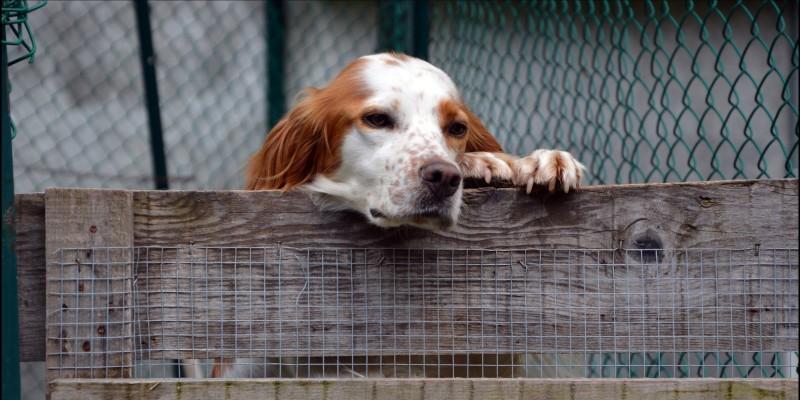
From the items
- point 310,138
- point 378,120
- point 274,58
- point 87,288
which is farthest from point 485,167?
point 274,58

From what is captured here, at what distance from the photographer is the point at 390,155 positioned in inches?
88.4

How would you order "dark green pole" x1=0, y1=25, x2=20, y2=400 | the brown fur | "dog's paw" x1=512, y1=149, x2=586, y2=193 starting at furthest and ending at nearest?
the brown fur → "dog's paw" x1=512, y1=149, x2=586, y2=193 → "dark green pole" x1=0, y1=25, x2=20, y2=400

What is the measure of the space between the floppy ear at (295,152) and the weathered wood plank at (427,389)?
0.99 m

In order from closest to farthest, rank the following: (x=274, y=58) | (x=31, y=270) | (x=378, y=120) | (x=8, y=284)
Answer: (x=8, y=284) → (x=31, y=270) → (x=378, y=120) → (x=274, y=58)

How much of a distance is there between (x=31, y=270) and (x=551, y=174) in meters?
1.02

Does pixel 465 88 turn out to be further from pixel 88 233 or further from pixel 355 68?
pixel 88 233

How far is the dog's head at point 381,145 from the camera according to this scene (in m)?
2.03

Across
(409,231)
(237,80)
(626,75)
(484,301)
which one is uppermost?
(237,80)

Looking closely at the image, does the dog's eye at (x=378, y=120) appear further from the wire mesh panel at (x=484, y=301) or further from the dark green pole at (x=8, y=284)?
the dark green pole at (x=8, y=284)

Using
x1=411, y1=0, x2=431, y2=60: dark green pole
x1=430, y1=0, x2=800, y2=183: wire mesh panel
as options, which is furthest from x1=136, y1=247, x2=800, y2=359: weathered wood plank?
x1=411, y1=0, x2=431, y2=60: dark green pole

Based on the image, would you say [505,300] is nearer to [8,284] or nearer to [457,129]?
[457,129]

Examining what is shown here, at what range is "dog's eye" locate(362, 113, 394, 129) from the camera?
239 cm

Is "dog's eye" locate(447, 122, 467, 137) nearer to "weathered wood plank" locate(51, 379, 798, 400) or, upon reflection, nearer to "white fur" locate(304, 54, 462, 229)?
"white fur" locate(304, 54, 462, 229)

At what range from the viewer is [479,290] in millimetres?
1815
